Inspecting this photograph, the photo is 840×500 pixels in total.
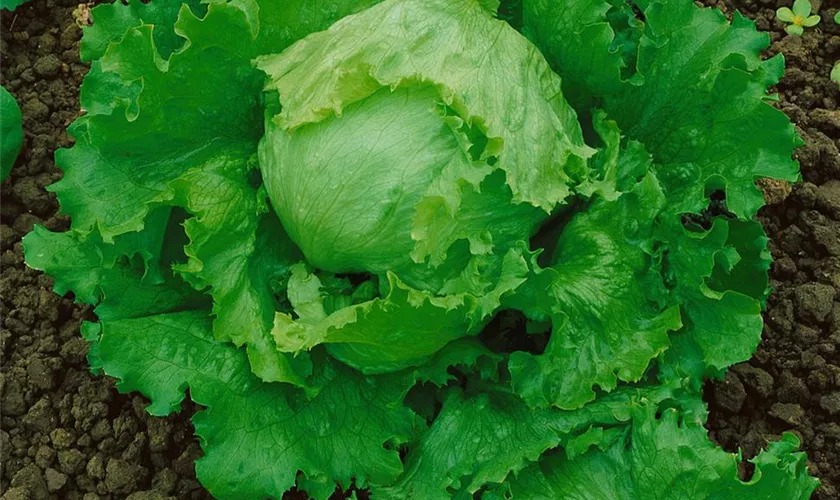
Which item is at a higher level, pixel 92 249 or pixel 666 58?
pixel 666 58

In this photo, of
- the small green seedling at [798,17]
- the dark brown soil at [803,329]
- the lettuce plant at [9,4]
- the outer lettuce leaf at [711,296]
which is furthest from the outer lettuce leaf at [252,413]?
the small green seedling at [798,17]

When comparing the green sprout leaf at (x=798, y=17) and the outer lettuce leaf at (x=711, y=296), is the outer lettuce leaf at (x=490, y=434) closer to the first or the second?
the outer lettuce leaf at (x=711, y=296)

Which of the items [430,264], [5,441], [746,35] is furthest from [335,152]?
[5,441]

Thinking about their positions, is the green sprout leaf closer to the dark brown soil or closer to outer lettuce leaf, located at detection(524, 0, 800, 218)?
the dark brown soil

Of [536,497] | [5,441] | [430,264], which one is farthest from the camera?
[5,441]

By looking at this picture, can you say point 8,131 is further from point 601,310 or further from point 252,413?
point 601,310

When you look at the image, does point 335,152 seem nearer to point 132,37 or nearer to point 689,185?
point 132,37
